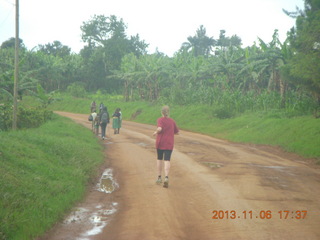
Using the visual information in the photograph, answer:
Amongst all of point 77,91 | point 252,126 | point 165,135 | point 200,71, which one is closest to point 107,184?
point 165,135

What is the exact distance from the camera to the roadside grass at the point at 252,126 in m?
17.8

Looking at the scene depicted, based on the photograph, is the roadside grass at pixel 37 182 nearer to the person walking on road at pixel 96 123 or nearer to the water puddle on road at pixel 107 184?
the water puddle on road at pixel 107 184

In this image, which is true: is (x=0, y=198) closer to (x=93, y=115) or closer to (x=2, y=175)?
(x=2, y=175)

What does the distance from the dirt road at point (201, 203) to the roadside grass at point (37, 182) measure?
31 cm

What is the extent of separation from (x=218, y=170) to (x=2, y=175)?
5958 mm

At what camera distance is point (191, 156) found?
48.1ft

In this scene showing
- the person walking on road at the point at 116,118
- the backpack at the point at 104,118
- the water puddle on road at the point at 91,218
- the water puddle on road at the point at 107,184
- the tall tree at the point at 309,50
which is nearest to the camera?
the water puddle on road at the point at 91,218

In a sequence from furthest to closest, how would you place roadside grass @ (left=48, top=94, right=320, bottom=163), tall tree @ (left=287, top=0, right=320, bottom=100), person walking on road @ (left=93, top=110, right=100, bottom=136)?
person walking on road @ (left=93, top=110, right=100, bottom=136) → tall tree @ (left=287, top=0, right=320, bottom=100) → roadside grass @ (left=48, top=94, right=320, bottom=163)

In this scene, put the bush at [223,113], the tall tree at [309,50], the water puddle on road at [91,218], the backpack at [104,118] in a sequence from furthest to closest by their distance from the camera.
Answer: the bush at [223,113] → the backpack at [104,118] → the tall tree at [309,50] → the water puddle on road at [91,218]

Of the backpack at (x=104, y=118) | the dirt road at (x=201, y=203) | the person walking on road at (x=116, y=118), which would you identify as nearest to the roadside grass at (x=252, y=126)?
the dirt road at (x=201, y=203)

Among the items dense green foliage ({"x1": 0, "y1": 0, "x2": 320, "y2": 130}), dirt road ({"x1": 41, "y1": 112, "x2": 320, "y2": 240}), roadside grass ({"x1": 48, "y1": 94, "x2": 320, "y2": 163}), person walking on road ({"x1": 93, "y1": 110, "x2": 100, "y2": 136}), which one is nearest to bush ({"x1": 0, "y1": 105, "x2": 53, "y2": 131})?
dense green foliage ({"x1": 0, "y1": 0, "x2": 320, "y2": 130})
